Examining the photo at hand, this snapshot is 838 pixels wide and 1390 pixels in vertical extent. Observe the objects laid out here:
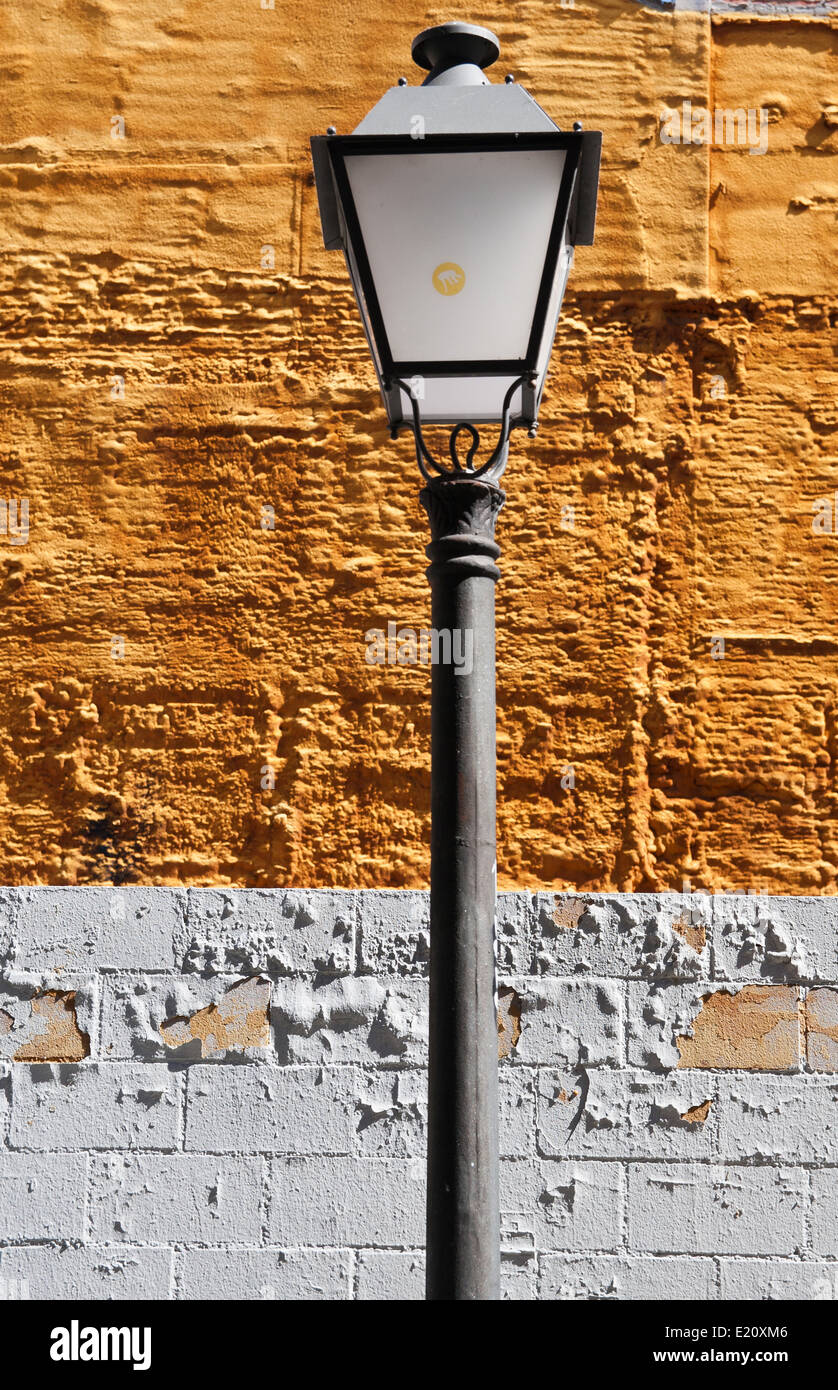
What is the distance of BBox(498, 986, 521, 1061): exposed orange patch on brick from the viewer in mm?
3107

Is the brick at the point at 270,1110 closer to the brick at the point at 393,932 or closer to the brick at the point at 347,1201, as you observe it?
the brick at the point at 347,1201

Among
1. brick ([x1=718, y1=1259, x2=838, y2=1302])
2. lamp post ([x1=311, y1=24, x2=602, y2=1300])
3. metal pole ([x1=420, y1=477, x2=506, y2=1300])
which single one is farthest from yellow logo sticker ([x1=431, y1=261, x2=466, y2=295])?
brick ([x1=718, y1=1259, x2=838, y2=1302])

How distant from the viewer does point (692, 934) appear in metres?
3.17

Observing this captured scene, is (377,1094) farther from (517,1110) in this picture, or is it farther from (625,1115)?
(625,1115)

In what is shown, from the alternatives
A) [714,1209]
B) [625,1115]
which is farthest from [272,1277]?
[714,1209]

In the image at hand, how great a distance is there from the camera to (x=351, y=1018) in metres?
3.13

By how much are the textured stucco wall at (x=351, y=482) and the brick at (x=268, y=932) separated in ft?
0.30

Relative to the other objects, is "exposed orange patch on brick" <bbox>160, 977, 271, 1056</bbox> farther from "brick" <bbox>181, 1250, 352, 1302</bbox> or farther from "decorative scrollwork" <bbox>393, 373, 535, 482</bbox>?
"decorative scrollwork" <bbox>393, 373, 535, 482</bbox>

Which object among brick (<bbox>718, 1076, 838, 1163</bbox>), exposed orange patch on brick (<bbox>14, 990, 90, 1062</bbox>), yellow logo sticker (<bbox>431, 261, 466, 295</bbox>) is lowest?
brick (<bbox>718, 1076, 838, 1163</bbox>)

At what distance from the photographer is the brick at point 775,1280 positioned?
3031 millimetres

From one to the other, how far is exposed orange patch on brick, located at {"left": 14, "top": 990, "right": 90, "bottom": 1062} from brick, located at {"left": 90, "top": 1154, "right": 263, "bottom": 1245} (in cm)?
28

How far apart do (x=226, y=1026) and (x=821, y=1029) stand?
1563mm

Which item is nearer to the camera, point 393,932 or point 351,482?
point 393,932
